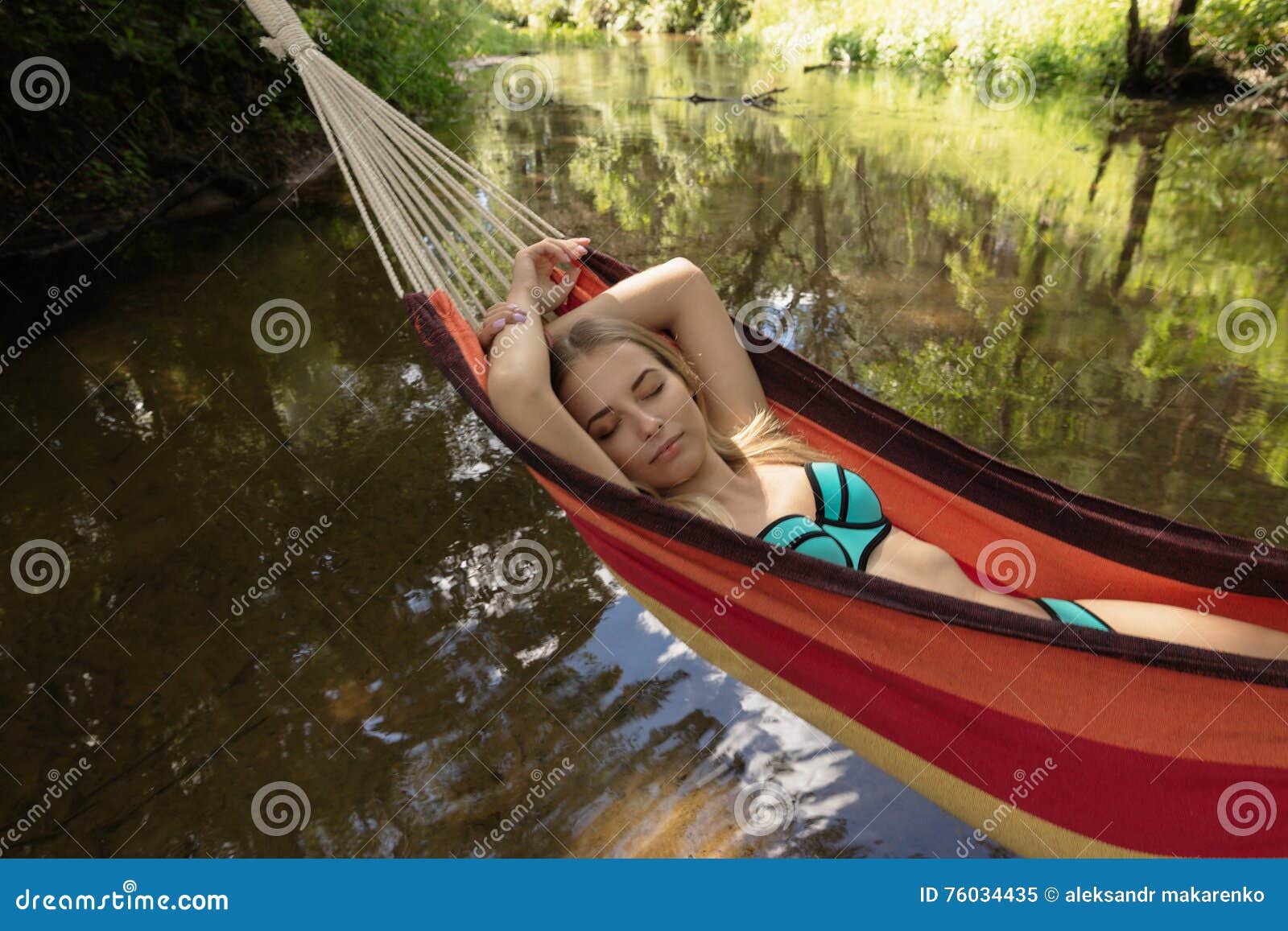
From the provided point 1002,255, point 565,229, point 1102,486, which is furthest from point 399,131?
point 1002,255

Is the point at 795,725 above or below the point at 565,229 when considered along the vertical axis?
below

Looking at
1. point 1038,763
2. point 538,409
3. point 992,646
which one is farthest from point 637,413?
point 1038,763

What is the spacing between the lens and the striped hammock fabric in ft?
3.41

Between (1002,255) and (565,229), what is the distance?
2266 mm

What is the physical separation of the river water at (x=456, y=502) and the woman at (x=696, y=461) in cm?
45

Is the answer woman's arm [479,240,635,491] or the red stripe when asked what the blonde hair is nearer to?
woman's arm [479,240,635,491]

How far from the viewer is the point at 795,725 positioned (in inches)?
68.1

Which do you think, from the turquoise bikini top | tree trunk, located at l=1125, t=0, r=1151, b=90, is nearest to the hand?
the turquoise bikini top

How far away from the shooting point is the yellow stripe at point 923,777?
1174 millimetres

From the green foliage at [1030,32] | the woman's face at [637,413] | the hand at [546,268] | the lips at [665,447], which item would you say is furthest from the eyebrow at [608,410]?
the green foliage at [1030,32]

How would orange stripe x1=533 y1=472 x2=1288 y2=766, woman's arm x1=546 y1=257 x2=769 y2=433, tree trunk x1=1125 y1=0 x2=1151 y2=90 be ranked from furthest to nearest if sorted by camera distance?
tree trunk x1=1125 y1=0 x2=1151 y2=90 → woman's arm x1=546 y1=257 x2=769 y2=433 → orange stripe x1=533 y1=472 x2=1288 y2=766

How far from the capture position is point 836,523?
1.50 metres

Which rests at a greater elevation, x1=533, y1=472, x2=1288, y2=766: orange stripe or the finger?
the finger

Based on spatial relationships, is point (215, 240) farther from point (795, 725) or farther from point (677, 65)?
point (677, 65)
